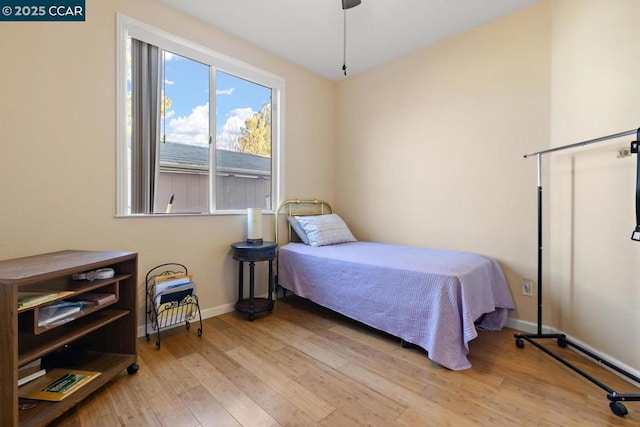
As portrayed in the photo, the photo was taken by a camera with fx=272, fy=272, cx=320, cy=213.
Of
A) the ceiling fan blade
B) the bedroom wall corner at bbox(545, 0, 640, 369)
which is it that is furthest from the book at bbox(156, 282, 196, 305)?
the bedroom wall corner at bbox(545, 0, 640, 369)

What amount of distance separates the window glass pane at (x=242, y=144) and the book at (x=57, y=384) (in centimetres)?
156

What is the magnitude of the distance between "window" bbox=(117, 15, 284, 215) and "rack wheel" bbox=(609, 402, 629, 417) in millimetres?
2830

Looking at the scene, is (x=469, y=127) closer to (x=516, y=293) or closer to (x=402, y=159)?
(x=402, y=159)

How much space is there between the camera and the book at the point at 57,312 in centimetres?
125

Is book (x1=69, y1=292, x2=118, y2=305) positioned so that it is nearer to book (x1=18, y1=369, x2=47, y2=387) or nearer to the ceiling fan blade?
book (x1=18, y1=369, x2=47, y2=387)

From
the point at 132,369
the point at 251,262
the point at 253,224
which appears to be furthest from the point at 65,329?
the point at 253,224

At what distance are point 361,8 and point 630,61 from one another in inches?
70.8

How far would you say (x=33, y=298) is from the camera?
1203 millimetres

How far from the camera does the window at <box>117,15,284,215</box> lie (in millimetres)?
2113

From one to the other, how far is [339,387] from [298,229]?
5.54 feet

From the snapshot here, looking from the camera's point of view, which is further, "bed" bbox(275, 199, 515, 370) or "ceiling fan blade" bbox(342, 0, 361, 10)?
"ceiling fan blade" bbox(342, 0, 361, 10)

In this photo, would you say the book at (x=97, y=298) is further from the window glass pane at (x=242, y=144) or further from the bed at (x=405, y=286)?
the bed at (x=405, y=286)

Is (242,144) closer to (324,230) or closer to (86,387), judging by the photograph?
(324,230)

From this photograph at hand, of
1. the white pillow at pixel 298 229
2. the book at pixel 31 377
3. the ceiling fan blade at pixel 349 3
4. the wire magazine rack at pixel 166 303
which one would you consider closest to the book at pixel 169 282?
the wire magazine rack at pixel 166 303
